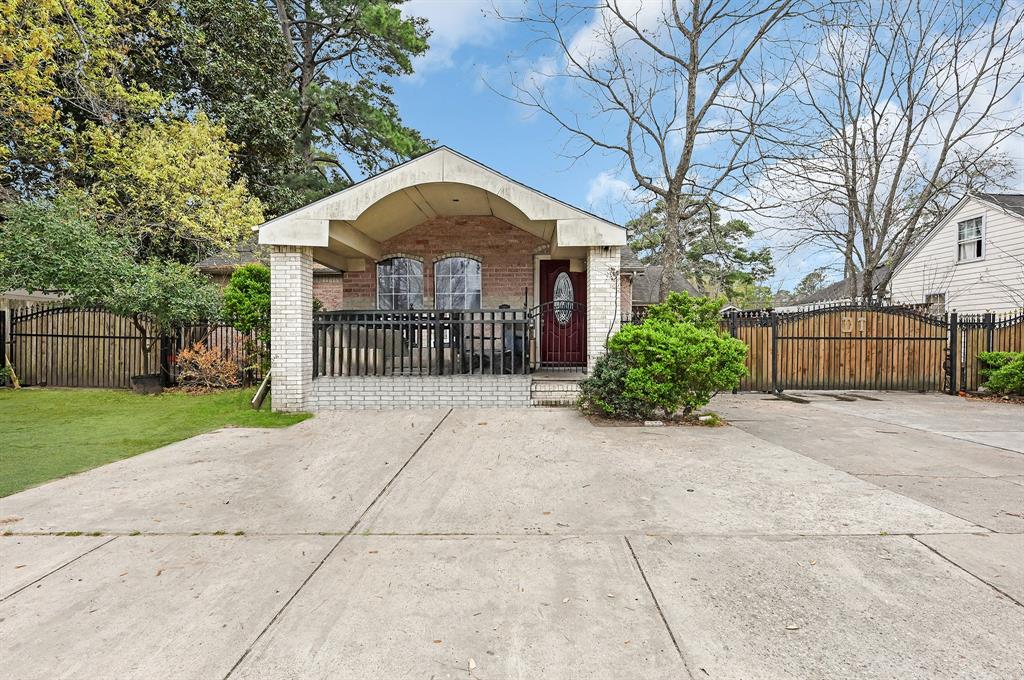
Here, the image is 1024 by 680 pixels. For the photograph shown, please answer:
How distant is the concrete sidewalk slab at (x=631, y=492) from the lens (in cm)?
334

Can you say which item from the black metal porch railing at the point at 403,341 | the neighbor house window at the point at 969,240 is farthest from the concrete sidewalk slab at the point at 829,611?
the neighbor house window at the point at 969,240

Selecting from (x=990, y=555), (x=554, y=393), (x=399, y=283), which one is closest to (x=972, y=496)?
(x=990, y=555)

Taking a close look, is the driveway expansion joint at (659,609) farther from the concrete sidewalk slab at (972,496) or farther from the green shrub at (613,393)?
the green shrub at (613,393)

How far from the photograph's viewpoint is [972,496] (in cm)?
391

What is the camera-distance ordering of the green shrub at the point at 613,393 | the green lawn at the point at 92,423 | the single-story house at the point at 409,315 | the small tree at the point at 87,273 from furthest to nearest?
the small tree at the point at 87,273, the single-story house at the point at 409,315, the green shrub at the point at 613,393, the green lawn at the point at 92,423

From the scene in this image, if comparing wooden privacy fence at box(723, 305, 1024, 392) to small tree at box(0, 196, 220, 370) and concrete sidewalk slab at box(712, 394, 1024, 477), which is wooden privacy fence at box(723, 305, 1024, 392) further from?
small tree at box(0, 196, 220, 370)

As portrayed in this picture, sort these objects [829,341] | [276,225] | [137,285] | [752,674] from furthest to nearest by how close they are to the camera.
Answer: [829,341] → [137,285] → [276,225] → [752,674]

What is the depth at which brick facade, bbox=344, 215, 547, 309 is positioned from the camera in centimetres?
1073

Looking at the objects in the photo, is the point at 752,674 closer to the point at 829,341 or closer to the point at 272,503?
the point at 272,503

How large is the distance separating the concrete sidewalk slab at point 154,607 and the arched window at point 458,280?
8.22 m

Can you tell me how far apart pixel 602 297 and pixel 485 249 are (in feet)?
13.1

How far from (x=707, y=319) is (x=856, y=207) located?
12.5 metres

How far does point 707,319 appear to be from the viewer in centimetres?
775

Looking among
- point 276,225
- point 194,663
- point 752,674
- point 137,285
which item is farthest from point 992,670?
point 137,285
